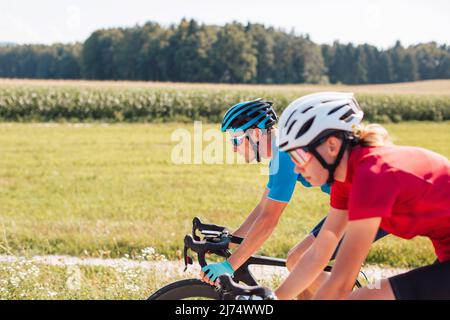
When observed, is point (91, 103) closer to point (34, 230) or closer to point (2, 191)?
point (2, 191)

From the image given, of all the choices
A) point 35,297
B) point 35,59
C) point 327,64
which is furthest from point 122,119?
point 327,64

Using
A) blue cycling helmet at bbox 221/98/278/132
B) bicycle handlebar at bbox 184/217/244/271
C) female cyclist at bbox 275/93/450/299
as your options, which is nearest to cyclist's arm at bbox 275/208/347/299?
female cyclist at bbox 275/93/450/299

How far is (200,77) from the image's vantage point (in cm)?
8119

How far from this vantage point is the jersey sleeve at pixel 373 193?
2164mm

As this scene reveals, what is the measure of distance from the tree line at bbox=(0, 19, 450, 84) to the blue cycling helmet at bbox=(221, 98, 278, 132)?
73857 millimetres

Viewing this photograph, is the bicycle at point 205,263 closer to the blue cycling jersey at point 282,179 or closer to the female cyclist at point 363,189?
the blue cycling jersey at point 282,179

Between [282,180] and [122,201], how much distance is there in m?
7.21

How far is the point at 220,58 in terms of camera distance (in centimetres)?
7988

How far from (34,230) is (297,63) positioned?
8879cm

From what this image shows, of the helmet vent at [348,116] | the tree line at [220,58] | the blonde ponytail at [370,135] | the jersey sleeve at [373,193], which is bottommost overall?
the jersey sleeve at [373,193]


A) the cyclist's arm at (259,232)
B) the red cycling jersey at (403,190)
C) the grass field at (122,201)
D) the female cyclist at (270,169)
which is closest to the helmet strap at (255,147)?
the female cyclist at (270,169)

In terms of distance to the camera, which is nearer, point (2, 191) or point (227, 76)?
point (2, 191)

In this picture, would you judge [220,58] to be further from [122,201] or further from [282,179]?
[282,179]

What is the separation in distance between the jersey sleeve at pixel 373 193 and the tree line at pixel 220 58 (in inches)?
2957
